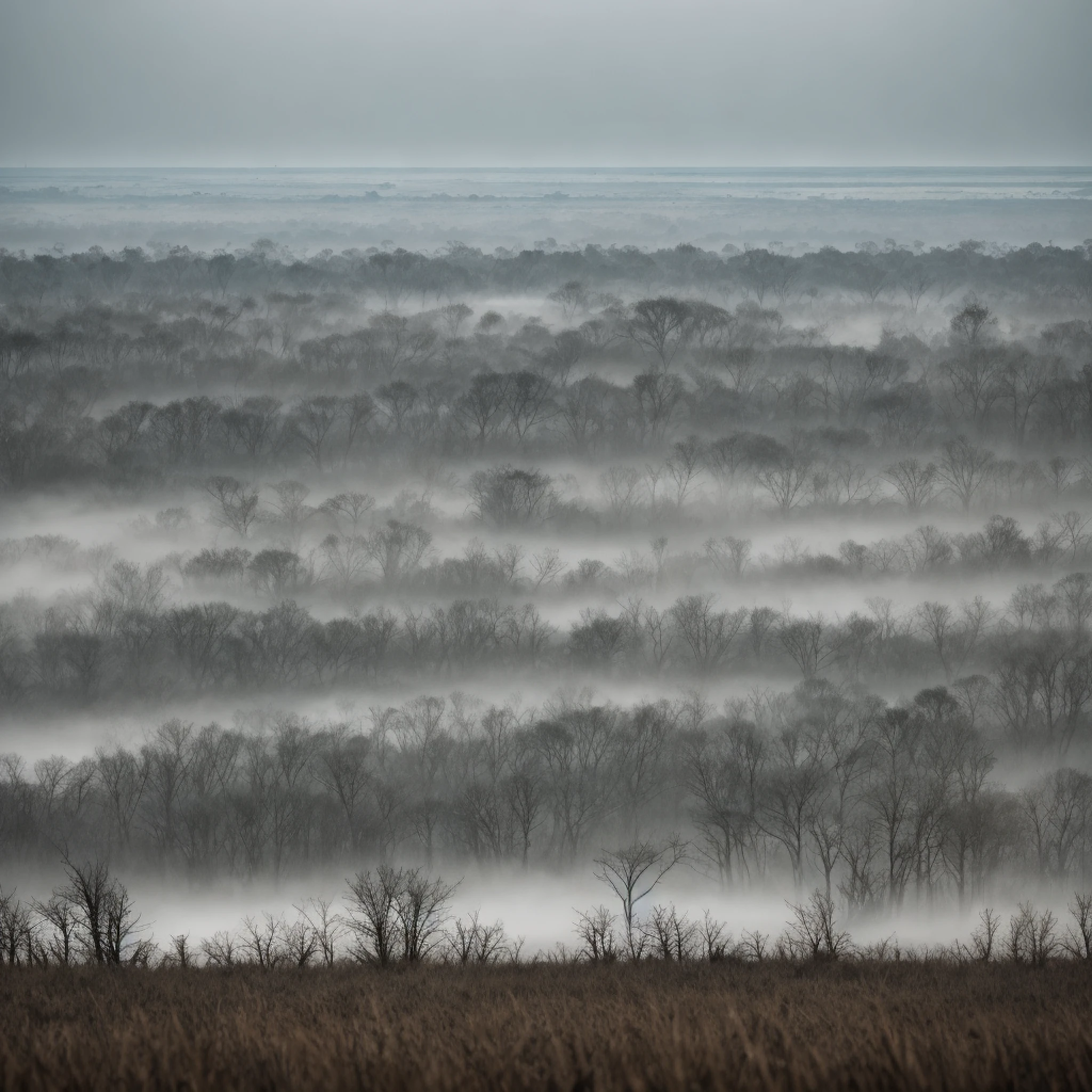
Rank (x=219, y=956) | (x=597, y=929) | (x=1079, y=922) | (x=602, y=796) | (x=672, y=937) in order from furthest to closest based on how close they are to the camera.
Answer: (x=602, y=796)
(x=672, y=937)
(x=1079, y=922)
(x=597, y=929)
(x=219, y=956)

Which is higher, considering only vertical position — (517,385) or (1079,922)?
(517,385)

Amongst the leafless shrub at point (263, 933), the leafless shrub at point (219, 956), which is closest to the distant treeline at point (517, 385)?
the leafless shrub at point (263, 933)

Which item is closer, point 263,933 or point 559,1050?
point 559,1050

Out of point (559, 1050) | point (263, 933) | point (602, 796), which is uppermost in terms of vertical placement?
point (602, 796)

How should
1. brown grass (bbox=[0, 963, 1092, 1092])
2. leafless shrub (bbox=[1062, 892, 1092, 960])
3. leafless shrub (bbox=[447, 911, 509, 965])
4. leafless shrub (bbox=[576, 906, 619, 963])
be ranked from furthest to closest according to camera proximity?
leafless shrub (bbox=[1062, 892, 1092, 960])
leafless shrub (bbox=[576, 906, 619, 963])
leafless shrub (bbox=[447, 911, 509, 965])
brown grass (bbox=[0, 963, 1092, 1092])

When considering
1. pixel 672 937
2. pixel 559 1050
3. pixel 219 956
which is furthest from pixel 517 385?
pixel 559 1050

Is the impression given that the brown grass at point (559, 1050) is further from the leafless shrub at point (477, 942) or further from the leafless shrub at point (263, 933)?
the leafless shrub at point (263, 933)

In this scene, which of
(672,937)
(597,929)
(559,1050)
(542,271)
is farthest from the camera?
(542,271)

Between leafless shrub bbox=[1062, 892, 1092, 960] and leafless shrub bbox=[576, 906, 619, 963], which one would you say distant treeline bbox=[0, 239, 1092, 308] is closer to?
leafless shrub bbox=[1062, 892, 1092, 960]

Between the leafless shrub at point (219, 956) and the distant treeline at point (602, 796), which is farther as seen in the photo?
the distant treeline at point (602, 796)

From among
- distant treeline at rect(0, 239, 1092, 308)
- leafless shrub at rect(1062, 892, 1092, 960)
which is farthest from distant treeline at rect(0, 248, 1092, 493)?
leafless shrub at rect(1062, 892, 1092, 960)

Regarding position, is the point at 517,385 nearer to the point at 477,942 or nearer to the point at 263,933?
the point at 263,933
